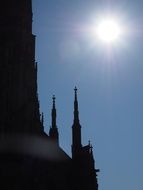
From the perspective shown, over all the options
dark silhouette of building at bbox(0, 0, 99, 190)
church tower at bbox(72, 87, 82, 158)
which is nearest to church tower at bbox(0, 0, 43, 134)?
dark silhouette of building at bbox(0, 0, 99, 190)

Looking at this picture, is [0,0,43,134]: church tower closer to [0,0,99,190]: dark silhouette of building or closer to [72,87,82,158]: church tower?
[0,0,99,190]: dark silhouette of building

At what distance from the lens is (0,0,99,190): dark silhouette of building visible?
1558 inches

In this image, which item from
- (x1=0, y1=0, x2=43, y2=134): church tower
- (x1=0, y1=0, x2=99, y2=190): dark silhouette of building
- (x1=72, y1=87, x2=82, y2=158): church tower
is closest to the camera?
(x1=0, y1=0, x2=99, y2=190): dark silhouette of building

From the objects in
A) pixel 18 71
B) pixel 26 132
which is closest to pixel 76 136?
pixel 26 132

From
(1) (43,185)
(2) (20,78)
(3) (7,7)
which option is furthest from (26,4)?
(1) (43,185)

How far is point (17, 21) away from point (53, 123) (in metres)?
11.0

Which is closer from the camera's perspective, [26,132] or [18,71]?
[26,132]

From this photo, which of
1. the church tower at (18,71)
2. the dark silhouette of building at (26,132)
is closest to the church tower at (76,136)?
the dark silhouette of building at (26,132)

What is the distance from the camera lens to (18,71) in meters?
44.3

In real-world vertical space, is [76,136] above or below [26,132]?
above

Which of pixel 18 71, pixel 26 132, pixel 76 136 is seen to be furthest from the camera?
pixel 76 136

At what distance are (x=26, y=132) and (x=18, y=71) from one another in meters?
5.74

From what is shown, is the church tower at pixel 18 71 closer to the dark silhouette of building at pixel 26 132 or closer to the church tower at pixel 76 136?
the dark silhouette of building at pixel 26 132

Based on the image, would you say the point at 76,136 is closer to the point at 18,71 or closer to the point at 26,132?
the point at 26,132
